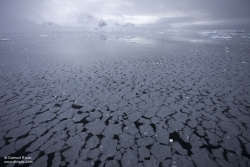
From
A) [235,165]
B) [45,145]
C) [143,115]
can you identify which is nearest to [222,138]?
[235,165]

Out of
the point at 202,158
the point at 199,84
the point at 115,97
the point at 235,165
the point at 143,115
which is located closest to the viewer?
the point at 235,165

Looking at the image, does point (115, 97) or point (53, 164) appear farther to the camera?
point (115, 97)

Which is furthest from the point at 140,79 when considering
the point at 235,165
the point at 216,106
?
the point at 235,165

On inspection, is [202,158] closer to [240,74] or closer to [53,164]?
[53,164]

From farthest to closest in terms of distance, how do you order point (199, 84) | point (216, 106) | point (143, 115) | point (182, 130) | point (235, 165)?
1. point (199, 84)
2. point (216, 106)
3. point (143, 115)
4. point (182, 130)
5. point (235, 165)

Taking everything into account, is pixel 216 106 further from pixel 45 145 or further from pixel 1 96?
pixel 1 96

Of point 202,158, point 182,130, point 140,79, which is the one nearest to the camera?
point 202,158

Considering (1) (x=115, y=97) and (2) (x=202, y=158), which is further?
(1) (x=115, y=97)

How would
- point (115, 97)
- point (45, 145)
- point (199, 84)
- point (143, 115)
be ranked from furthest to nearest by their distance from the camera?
point (199, 84) < point (115, 97) < point (143, 115) < point (45, 145)
